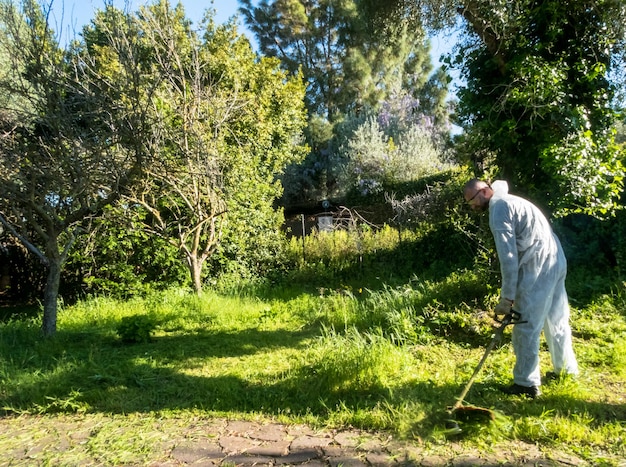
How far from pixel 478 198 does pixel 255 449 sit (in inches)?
113

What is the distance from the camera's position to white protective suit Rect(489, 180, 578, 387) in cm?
374

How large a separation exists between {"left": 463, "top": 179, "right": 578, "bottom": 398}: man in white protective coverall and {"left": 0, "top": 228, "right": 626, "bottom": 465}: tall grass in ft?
0.90

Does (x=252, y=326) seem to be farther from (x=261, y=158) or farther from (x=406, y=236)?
(x=261, y=158)

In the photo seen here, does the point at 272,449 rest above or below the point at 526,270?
below

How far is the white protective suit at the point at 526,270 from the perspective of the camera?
3.74 metres

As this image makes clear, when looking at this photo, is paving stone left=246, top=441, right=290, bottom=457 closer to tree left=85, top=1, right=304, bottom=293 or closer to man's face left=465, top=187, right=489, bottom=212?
man's face left=465, top=187, right=489, bottom=212

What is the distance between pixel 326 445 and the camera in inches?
128

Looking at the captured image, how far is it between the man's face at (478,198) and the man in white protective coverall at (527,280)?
0.08 m

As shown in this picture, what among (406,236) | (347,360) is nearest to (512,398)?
(347,360)

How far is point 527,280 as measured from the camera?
3801 millimetres

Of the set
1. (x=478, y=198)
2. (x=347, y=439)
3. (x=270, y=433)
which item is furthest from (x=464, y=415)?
(x=478, y=198)

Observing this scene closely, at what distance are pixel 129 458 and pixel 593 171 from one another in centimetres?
612

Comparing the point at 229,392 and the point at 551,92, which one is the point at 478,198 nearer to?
the point at 551,92

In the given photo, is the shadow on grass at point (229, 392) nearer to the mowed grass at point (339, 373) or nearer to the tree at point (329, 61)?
the mowed grass at point (339, 373)
